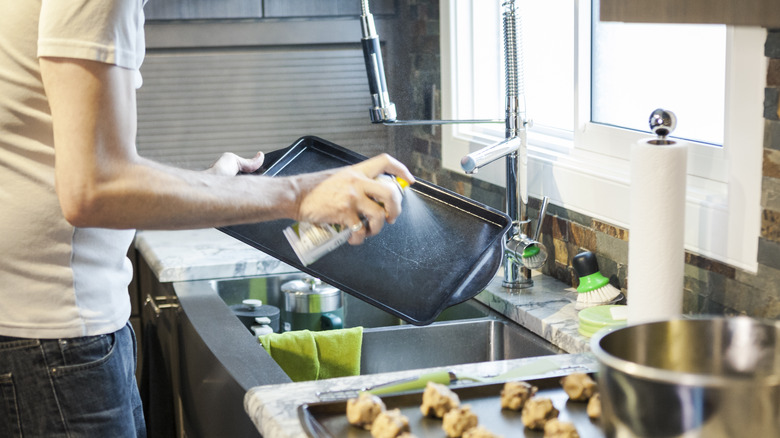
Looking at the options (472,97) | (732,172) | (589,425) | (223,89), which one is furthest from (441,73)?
(589,425)

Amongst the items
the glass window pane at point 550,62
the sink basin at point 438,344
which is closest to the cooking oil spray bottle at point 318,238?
the sink basin at point 438,344

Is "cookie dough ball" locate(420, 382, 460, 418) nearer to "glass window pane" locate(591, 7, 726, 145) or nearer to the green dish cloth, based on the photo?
the green dish cloth

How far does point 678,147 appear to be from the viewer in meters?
1.35

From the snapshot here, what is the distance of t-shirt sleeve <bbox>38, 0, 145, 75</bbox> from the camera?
1.08 meters

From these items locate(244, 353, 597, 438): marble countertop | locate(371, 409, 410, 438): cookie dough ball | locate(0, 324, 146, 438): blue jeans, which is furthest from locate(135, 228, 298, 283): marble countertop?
locate(371, 409, 410, 438): cookie dough ball

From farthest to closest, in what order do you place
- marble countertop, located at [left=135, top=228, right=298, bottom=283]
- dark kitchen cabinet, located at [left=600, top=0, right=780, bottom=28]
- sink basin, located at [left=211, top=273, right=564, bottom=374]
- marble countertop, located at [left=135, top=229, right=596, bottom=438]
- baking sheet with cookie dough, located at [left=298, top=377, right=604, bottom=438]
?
marble countertop, located at [left=135, top=228, right=298, bottom=283]
sink basin, located at [left=211, top=273, right=564, bottom=374]
marble countertop, located at [left=135, top=229, right=596, bottom=438]
baking sheet with cookie dough, located at [left=298, top=377, right=604, bottom=438]
dark kitchen cabinet, located at [left=600, top=0, right=780, bottom=28]

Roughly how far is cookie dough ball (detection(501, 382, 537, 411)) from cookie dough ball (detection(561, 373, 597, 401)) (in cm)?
5

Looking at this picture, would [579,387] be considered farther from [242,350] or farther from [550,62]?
[550,62]

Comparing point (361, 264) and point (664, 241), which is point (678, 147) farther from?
point (361, 264)

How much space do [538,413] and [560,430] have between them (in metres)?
0.06

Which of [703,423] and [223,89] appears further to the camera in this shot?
[223,89]

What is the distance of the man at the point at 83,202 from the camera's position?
1097 millimetres

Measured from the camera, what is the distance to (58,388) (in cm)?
134

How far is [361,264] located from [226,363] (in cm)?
31
